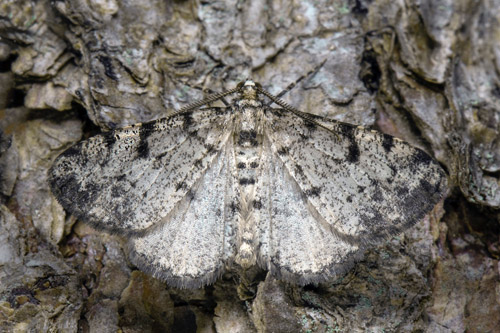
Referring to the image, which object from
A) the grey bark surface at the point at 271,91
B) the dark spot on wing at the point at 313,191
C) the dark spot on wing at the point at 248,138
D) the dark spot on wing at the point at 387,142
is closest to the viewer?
the grey bark surface at the point at 271,91

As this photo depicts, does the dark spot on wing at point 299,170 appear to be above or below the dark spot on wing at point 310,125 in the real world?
below

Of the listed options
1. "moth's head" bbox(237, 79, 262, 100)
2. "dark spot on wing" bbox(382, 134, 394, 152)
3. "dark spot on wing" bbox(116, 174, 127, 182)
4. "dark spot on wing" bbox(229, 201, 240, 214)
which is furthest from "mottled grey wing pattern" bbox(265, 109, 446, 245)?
"dark spot on wing" bbox(116, 174, 127, 182)

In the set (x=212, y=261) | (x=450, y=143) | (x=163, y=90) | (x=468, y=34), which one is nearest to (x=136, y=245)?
(x=212, y=261)

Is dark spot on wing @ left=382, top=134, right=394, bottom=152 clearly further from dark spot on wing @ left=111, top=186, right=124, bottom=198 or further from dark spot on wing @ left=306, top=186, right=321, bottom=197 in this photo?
dark spot on wing @ left=111, top=186, right=124, bottom=198

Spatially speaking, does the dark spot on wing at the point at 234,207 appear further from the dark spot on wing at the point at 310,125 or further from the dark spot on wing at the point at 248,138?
the dark spot on wing at the point at 310,125

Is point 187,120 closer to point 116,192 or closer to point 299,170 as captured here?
point 116,192

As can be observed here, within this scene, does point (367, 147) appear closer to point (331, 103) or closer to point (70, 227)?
point (331, 103)

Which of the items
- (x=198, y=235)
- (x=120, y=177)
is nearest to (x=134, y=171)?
(x=120, y=177)

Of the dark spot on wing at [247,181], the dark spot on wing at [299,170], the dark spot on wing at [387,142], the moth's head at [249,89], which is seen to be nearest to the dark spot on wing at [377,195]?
the dark spot on wing at [387,142]

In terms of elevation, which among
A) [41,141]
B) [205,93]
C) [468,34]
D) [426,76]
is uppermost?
[468,34]
